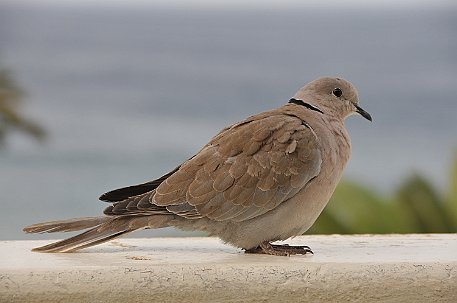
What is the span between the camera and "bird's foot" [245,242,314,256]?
3279 millimetres

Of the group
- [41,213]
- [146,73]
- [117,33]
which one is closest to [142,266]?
[41,213]

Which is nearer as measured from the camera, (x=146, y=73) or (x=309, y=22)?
(x=146, y=73)

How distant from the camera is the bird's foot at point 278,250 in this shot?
328 centimetres

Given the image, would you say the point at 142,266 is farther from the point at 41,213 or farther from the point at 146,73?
the point at 146,73

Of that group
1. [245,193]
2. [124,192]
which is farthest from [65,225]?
[245,193]

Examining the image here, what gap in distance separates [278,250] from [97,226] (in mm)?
638

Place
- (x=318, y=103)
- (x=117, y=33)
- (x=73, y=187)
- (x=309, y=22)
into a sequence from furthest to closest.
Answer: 1. (x=309, y=22)
2. (x=117, y=33)
3. (x=73, y=187)
4. (x=318, y=103)

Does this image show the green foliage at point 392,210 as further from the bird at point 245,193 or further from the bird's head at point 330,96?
the bird at point 245,193

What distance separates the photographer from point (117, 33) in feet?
120

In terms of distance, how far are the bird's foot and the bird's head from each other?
0.64 meters

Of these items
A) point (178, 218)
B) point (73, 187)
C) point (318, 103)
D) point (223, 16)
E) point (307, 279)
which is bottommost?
point (307, 279)

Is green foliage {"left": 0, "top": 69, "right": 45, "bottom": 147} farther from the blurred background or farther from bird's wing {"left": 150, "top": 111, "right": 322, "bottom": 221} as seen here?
bird's wing {"left": 150, "top": 111, "right": 322, "bottom": 221}

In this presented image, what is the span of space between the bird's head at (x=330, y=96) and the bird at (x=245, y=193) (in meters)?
0.27

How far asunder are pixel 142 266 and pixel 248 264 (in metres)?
0.31
